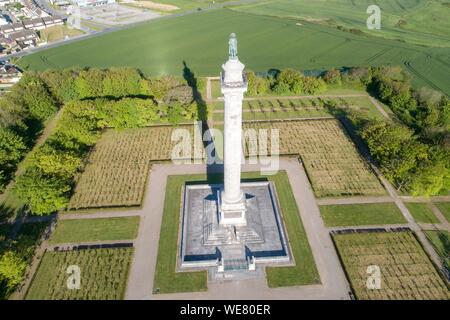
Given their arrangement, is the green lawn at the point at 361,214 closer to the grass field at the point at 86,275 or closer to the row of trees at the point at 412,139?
the row of trees at the point at 412,139

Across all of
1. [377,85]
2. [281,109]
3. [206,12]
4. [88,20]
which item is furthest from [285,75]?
[88,20]

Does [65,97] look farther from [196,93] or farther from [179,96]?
[196,93]

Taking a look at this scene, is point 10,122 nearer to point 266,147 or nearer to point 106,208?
point 106,208

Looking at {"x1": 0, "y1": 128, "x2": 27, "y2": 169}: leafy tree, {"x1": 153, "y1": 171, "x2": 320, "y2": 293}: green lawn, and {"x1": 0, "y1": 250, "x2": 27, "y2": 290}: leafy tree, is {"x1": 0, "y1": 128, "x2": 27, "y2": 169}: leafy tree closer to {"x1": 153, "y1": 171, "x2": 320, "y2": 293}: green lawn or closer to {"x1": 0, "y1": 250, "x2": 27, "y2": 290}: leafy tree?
{"x1": 0, "y1": 250, "x2": 27, "y2": 290}: leafy tree

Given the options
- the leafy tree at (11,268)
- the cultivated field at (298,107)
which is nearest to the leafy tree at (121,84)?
the cultivated field at (298,107)

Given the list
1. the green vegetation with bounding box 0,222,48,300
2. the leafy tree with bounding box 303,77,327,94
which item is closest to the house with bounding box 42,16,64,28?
the leafy tree with bounding box 303,77,327,94

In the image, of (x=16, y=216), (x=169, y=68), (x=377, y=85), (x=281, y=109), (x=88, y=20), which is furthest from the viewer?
(x=88, y=20)
